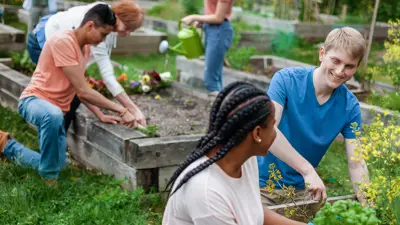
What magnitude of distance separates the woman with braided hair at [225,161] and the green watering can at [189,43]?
4830mm

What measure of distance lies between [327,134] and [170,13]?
35.7ft

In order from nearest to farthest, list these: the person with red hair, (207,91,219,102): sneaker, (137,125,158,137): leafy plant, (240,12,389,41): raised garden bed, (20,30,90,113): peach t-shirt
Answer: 1. (20,30,90,113): peach t-shirt
2. (137,125,158,137): leafy plant
3. the person with red hair
4. (207,91,219,102): sneaker
5. (240,12,389,41): raised garden bed

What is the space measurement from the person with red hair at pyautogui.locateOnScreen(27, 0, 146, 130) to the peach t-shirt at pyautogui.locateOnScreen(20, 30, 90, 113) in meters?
0.27

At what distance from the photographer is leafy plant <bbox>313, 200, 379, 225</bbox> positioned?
223 cm

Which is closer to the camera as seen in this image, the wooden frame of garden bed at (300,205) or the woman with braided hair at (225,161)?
the woman with braided hair at (225,161)

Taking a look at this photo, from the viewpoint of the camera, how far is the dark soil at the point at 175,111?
17.8 feet

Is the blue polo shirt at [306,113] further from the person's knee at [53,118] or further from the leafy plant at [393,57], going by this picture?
the leafy plant at [393,57]

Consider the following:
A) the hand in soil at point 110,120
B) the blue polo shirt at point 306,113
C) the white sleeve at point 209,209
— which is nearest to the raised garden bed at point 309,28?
the hand in soil at point 110,120

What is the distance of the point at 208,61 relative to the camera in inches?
263

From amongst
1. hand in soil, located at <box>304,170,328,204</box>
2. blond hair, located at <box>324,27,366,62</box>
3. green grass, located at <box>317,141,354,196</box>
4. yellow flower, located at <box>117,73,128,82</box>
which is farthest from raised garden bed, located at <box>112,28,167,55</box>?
hand in soil, located at <box>304,170,328,204</box>

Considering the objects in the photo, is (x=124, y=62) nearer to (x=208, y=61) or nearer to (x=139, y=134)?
(x=208, y=61)

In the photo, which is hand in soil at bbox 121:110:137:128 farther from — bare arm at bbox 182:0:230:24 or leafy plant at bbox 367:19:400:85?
leafy plant at bbox 367:19:400:85

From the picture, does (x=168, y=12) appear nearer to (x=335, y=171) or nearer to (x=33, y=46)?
(x=33, y=46)

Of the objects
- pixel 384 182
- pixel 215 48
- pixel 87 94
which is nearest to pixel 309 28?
pixel 215 48
